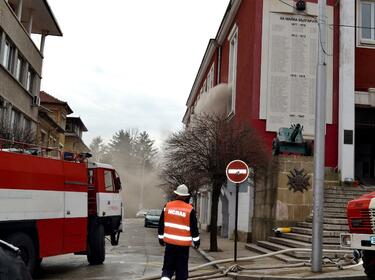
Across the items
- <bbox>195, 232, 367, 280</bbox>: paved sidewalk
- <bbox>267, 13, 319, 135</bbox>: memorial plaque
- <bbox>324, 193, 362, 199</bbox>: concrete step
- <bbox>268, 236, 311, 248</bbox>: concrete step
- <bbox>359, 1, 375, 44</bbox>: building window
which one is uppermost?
<bbox>359, 1, 375, 44</bbox>: building window

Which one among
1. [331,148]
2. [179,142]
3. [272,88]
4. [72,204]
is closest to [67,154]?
[72,204]

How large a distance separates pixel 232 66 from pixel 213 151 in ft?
46.0

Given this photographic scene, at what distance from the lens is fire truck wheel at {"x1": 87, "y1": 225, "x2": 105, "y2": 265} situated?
13.9 m

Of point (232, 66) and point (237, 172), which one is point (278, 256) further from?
point (232, 66)

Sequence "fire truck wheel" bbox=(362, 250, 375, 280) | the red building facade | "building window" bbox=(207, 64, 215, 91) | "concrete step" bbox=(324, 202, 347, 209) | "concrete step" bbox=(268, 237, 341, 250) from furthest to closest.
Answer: "building window" bbox=(207, 64, 215, 91) < the red building facade < "concrete step" bbox=(324, 202, 347, 209) < "concrete step" bbox=(268, 237, 341, 250) < "fire truck wheel" bbox=(362, 250, 375, 280)

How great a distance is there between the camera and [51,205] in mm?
11523

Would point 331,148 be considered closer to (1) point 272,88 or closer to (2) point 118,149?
(1) point 272,88

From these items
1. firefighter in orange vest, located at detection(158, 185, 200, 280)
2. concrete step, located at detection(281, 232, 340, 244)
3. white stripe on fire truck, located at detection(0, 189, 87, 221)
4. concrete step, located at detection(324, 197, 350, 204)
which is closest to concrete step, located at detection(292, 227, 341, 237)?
concrete step, located at detection(281, 232, 340, 244)

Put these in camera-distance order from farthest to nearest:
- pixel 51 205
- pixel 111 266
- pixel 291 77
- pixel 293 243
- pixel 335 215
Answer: pixel 291 77
pixel 335 215
pixel 293 243
pixel 111 266
pixel 51 205

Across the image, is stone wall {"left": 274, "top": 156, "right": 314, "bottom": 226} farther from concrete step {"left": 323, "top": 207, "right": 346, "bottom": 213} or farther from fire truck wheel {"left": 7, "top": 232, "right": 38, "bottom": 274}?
fire truck wheel {"left": 7, "top": 232, "right": 38, "bottom": 274}

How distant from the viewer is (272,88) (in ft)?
76.9

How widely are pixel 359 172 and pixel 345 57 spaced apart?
6.87m

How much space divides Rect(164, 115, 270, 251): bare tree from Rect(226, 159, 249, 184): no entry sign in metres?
3.36

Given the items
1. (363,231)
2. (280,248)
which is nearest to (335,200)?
(280,248)
